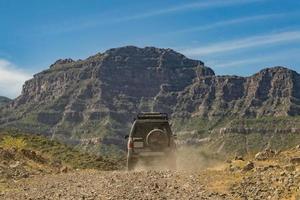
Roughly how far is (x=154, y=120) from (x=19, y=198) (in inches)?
491

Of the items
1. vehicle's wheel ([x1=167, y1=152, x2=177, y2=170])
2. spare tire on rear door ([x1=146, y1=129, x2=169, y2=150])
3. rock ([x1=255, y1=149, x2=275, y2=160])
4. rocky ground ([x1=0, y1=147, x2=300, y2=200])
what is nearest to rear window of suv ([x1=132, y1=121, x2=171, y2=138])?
spare tire on rear door ([x1=146, y1=129, x2=169, y2=150])

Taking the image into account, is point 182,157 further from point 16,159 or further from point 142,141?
point 16,159

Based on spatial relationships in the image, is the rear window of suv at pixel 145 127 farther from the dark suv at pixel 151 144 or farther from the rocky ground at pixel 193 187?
the rocky ground at pixel 193 187

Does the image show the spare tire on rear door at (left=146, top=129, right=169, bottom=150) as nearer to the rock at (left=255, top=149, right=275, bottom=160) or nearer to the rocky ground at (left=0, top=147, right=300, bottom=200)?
the rock at (left=255, top=149, right=275, bottom=160)

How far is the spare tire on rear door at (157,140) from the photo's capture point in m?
25.6

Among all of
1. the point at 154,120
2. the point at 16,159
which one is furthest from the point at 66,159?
the point at 154,120

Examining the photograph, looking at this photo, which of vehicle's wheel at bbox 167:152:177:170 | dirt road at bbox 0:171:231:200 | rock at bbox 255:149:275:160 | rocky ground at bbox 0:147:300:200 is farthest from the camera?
vehicle's wheel at bbox 167:152:177:170

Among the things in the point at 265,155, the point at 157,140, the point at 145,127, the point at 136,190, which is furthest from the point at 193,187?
the point at 145,127

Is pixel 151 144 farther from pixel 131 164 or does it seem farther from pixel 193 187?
pixel 193 187

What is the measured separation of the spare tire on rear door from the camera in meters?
25.6

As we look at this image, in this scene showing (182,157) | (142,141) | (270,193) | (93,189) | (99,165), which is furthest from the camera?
(99,165)

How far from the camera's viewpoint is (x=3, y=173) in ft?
80.3

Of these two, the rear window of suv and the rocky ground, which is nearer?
the rocky ground

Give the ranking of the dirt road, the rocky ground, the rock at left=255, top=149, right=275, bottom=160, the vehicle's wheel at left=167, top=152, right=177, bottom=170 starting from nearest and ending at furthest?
the rocky ground → the dirt road → the rock at left=255, top=149, right=275, bottom=160 → the vehicle's wheel at left=167, top=152, right=177, bottom=170
